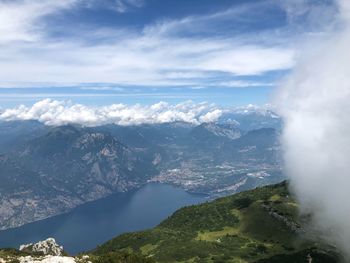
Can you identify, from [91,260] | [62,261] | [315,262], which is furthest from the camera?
[315,262]

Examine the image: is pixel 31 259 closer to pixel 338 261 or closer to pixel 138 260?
pixel 138 260

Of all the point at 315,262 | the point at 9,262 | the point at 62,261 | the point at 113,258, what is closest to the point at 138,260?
the point at 113,258

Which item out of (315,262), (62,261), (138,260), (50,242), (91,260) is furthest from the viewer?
(315,262)

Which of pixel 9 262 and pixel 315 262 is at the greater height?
pixel 9 262

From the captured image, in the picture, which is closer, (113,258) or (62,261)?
(62,261)

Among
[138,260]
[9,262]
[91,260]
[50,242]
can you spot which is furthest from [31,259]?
[50,242]

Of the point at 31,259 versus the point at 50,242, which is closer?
the point at 31,259

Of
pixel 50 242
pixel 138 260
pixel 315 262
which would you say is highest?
pixel 138 260

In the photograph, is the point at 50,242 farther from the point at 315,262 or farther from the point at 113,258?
the point at 315,262

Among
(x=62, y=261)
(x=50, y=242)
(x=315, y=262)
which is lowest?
(x=315, y=262)

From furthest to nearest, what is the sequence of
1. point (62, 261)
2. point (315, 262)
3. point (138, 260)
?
point (315, 262) → point (138, 260) → point (62, 261)
